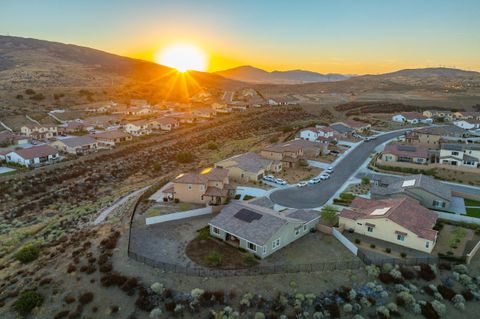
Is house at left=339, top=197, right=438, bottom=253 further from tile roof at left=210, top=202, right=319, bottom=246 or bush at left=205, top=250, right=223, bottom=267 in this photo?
bush at left=205, top=250, right=223, bottom=267

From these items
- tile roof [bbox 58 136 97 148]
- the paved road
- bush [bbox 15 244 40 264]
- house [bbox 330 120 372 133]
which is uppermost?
house [bbox 330 120 372 133]

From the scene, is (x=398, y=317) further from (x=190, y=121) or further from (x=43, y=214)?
(x=190, y=121)

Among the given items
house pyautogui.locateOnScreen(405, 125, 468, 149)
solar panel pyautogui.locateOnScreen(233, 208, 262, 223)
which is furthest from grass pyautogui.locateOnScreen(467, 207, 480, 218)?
house pyautogui.locateOnScreen(405, 125, 468, 149)

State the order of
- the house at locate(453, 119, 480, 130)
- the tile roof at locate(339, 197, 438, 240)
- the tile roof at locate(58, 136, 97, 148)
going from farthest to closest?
the house at locate(453, 119, 480, 130)
the tile roof at locate(58, 136, 97, 148)
the tile roof at locate(339, 197, 438, 240)

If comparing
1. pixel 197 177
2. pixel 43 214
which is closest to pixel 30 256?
pixel 43 214

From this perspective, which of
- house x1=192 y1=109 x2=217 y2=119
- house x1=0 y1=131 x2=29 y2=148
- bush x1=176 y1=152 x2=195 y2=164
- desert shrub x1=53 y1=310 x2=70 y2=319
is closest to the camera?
desert shrub x1=53 y1=310 x2=70 y2=319
